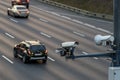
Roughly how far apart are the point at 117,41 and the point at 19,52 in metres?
25.4

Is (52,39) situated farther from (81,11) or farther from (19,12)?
(81,11)

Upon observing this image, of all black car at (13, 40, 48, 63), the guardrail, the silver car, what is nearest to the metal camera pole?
black car at (13, 40, 48, 63)

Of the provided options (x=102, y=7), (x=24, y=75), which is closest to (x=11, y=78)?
(x=24, y=75)

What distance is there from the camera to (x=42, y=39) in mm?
43656

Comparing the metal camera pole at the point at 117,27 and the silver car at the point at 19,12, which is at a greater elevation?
the metal camera pole at the point at 117,27

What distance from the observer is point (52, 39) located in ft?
144

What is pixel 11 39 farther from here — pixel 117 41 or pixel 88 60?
pixel 117 41

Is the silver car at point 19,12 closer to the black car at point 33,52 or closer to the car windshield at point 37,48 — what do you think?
the black car at point 33,52

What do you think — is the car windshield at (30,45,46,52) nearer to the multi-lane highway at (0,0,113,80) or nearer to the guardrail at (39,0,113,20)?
the multi-lane highway at (0,0,113,80)

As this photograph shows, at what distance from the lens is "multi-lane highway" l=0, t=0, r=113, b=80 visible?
3070cm

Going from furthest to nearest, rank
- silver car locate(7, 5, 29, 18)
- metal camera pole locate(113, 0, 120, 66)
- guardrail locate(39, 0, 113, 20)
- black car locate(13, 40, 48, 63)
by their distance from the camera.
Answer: guardrail locate(39, 0, 113, 20), silver car locate(7, 5, 29, 18), black car locate(13, 40, 48, 63), metal camera pole locate(113, 0, 120, 66)

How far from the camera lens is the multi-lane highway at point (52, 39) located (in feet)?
101

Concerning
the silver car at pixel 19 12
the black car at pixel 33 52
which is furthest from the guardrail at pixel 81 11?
the black car at pixel 33 52

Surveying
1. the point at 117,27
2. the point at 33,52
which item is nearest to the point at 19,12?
the point at 33,52
